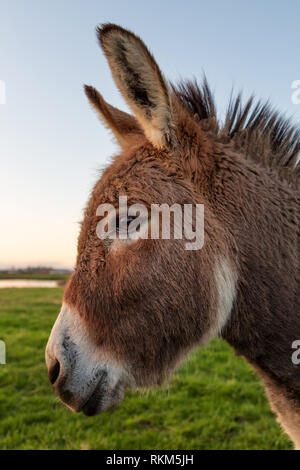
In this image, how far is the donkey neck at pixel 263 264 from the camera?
6.92ft

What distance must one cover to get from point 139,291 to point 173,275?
22cm

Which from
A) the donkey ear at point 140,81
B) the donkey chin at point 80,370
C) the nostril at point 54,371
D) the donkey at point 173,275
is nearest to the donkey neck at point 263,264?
the donkey at point 173,275

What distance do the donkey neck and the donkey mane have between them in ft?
0.51

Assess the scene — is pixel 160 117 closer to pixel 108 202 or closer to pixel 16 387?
pixel 108 202

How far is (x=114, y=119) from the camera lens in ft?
9.34

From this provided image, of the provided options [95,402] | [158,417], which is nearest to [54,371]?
[95,402]

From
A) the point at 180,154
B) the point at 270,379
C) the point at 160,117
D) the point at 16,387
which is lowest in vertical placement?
the point at 16,387

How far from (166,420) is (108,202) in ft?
14.1

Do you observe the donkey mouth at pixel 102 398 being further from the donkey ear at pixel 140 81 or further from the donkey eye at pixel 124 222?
the donkey ear at pixel 140 81

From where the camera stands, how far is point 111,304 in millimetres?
2117

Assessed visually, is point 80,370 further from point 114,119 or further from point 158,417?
point 158,417

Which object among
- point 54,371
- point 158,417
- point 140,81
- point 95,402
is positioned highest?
point 140,81
